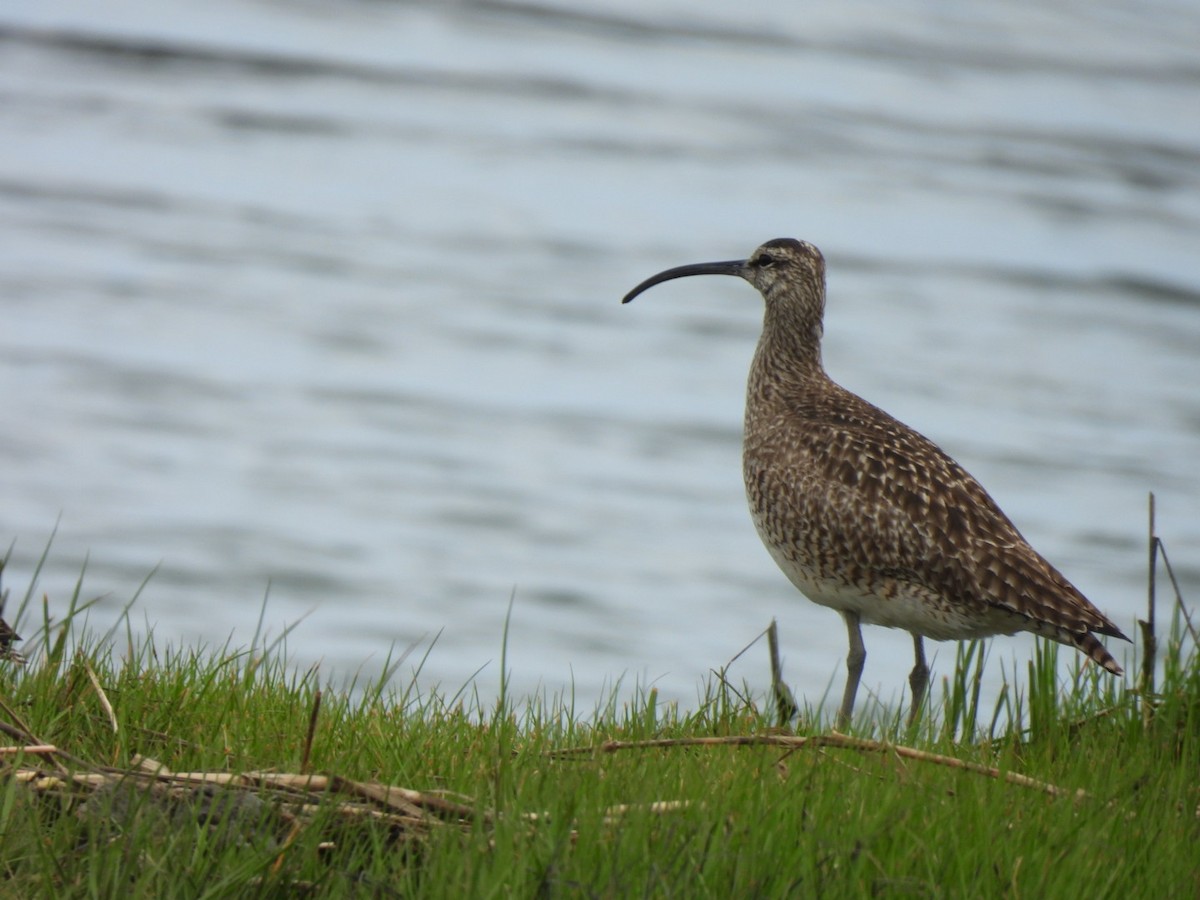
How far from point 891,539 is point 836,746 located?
7.46 feet

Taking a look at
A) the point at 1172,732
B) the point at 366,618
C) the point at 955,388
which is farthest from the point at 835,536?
the point at 955,388

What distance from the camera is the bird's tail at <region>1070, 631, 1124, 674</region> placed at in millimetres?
7000

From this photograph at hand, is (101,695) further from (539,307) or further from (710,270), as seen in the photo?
(539,307)

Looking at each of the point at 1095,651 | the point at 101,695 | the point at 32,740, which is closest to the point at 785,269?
the point at 1095,651

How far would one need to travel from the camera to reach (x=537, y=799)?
16.4ft

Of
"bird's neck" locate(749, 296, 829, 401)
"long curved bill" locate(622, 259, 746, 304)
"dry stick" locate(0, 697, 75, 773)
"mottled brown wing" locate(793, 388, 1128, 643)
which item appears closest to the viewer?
"dry stick" locate(0, 697, 75, 773)

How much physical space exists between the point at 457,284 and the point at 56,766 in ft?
88.5

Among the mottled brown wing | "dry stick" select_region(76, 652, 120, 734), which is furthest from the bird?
"dry stick" select_region(76, 652, 120, 734)

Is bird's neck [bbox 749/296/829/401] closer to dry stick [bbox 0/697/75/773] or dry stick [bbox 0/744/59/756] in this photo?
dry stick [bbox 0/697/75/773]

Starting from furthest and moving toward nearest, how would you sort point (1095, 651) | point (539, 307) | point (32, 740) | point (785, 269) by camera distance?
1. point (539, 307)
2. point (785, 269)
3. point (1095, 651)
4. point (32, 740)

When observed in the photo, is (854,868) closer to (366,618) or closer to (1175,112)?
(366,618)

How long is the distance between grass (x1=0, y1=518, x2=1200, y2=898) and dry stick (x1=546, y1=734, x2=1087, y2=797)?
0.04 ft

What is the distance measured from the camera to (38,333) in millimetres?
26266

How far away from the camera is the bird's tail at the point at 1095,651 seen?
23.0ft
